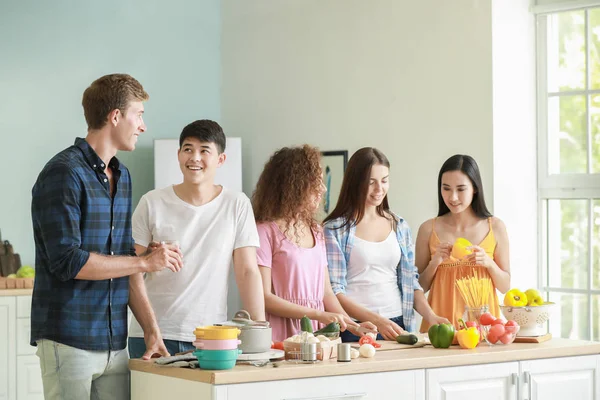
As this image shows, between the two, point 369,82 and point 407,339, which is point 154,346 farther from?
point 369,82

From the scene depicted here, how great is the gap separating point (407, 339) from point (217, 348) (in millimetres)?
865

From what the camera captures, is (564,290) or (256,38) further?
(256,38)

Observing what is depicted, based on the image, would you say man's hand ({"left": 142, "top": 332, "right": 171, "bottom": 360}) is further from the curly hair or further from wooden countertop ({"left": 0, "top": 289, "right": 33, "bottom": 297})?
wooden countertop ({"left": 0, "top": 289, "right": 33, "bottom": 297})

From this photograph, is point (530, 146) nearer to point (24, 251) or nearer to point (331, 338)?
point (331, 338)

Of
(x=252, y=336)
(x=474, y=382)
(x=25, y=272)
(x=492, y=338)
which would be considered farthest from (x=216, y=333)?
(x=25, y=272)

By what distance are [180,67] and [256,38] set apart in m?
0.65

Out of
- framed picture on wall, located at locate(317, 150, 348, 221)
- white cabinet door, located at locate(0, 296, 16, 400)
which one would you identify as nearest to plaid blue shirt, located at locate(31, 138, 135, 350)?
white cabinet door, located at locate(0, 296, 16, 400)

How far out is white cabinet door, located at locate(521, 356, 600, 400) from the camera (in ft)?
10.6

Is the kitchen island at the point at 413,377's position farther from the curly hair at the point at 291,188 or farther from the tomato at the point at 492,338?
the curly hair at the point at 291,188

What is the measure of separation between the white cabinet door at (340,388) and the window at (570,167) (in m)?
2.39

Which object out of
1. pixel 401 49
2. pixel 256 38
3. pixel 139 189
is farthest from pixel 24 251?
pixel 401 49

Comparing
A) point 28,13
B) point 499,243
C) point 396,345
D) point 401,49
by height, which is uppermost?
point 28,13

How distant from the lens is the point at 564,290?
5129 mm

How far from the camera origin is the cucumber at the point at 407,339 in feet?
10.7
